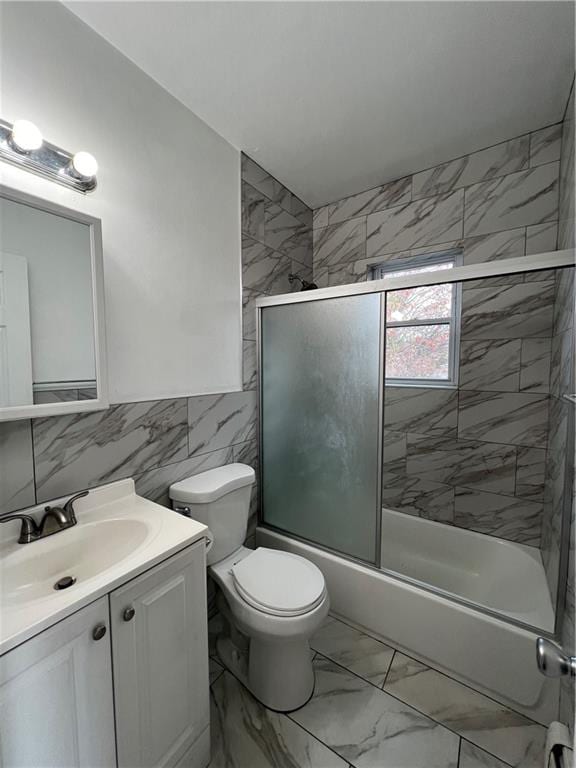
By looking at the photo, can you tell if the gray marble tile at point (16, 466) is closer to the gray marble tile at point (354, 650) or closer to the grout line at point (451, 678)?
the gray marble tile at point (354, 650)

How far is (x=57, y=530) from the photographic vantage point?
3.43 ft

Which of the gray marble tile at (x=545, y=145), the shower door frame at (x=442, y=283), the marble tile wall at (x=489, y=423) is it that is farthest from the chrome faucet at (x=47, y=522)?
the gray marble tile at (x=545, y=145)

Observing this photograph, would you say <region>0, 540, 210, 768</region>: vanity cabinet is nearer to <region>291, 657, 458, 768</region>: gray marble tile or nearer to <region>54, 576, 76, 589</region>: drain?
<region>54, 576, 76, 589</region>: drain

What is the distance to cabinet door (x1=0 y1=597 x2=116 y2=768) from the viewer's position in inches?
26.8

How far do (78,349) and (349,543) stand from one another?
159 centimetres

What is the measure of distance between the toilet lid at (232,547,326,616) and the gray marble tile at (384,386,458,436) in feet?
3.56

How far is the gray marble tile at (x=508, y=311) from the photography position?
1793 mm

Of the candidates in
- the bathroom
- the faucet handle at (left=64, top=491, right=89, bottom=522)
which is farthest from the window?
the faucet handle at (left=64, top=491, right=89, bottom=522)

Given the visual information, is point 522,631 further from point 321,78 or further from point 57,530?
point 321,78

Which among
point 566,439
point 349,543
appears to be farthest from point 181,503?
point 566,439

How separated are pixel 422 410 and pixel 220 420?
1.35 m

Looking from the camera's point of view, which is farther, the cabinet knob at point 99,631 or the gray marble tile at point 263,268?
the gray marble tile at point 263,268

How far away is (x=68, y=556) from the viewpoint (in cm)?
105

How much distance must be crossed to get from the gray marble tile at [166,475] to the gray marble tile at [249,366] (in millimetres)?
469
